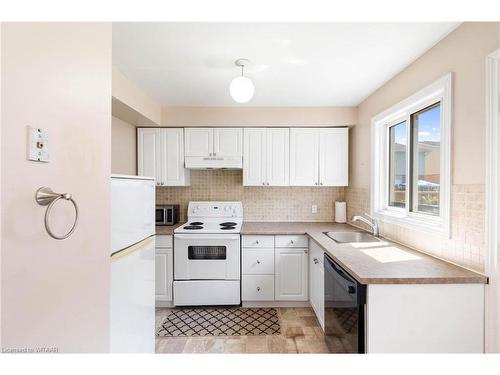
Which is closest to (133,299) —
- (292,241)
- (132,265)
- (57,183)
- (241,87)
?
(132,265)

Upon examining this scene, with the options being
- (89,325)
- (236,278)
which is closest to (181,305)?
(236,278)

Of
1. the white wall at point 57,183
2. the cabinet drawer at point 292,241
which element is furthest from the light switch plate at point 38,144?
the cabinet drawer at point 292,241

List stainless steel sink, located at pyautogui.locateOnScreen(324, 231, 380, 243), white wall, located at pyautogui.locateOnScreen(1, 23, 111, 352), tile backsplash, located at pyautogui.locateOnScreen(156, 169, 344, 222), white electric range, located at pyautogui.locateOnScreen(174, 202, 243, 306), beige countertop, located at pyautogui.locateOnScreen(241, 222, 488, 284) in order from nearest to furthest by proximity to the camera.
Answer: white wall, located at pyautogui.locateOnScreen(1, 23, 111, 352) < beige countertop, located at pyautogui.locateOnScreen(241, 222, 488, 284) < stainless steel sink, located at pyautogui.locateOnScreen(324, 231, 380, 243) < white electric range, located at pyautogui.locateOnScreen(174, 202, 243, 306) < tile backsplash, located at pyautogui.locateOnScreen(156, 169, 344, 222)

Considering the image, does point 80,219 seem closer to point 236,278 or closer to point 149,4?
point 149,4

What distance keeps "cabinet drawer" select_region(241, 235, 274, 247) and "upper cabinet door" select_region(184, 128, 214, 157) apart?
1171mm

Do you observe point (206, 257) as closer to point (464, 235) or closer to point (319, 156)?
point (319, 156)

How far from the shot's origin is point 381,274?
140 centimetres

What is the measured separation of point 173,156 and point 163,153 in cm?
13

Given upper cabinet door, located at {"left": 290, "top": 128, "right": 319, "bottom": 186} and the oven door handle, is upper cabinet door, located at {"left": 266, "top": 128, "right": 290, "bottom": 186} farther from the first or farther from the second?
the oven door handle

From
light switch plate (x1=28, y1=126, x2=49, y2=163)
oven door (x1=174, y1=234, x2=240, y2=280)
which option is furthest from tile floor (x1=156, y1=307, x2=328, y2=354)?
light switch plate (x1=28, y1=126, x2=49, y2=163)

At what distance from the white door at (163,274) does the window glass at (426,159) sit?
2495 mm

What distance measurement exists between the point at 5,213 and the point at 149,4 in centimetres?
59

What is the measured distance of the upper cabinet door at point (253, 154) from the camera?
3.10 metres

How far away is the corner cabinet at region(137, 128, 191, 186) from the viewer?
3098mm
